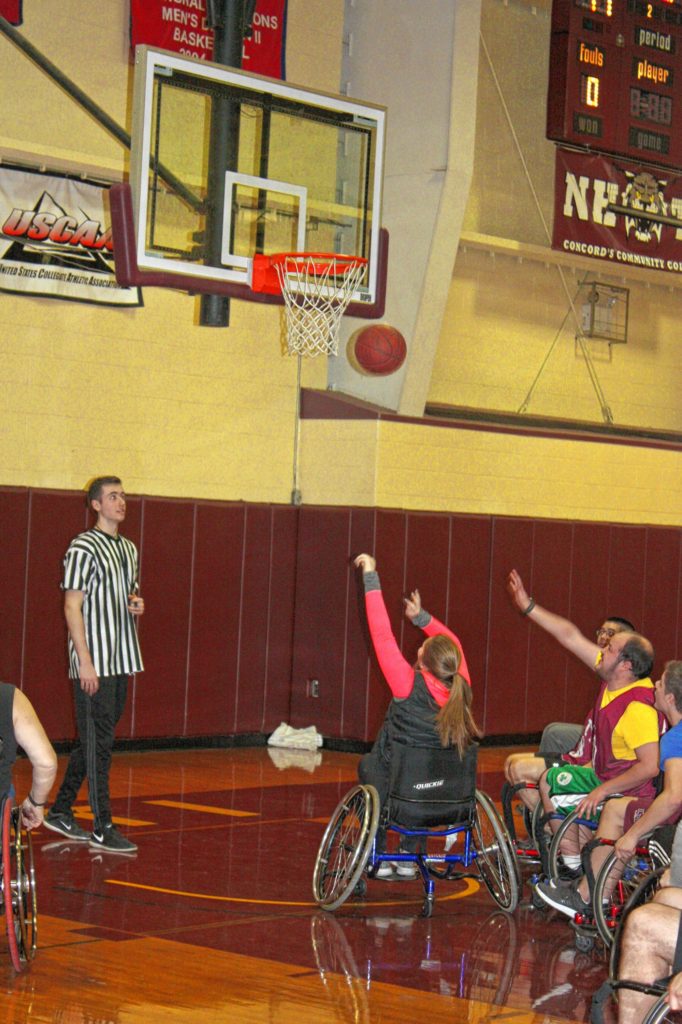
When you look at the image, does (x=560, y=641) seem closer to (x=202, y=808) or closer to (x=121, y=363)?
(x=202, y=808)

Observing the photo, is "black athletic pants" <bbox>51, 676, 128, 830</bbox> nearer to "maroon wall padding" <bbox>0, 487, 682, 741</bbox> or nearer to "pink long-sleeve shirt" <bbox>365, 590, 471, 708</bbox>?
"pink long-sleeve shirt" <bbox>365, 590, 471, 708</bbox>

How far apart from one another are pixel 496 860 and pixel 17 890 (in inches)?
94.4

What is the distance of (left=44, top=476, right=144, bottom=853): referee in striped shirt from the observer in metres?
7.39

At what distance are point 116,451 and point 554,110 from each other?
4362 mm

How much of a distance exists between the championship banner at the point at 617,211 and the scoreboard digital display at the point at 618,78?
1.50ft

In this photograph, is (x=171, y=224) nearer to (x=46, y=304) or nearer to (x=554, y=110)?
(x=46, y=304)

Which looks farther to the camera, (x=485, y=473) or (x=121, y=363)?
(x=485, y=473)

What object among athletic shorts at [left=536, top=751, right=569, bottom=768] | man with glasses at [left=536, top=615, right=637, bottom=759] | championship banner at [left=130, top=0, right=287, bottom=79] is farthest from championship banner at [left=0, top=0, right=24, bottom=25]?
athletic shorts at [left=536, top=751, right=569, bottom=768]

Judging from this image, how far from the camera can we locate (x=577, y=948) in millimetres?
6000

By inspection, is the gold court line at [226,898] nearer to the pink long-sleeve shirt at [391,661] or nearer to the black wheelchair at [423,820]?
the black wheelchair at [423,820]

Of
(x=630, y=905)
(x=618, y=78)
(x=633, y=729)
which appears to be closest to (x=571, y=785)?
(x=633, y=729)

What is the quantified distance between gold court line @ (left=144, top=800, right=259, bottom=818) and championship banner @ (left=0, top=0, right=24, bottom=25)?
5640mm

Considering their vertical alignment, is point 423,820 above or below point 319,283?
below

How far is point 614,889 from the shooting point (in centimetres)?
591
